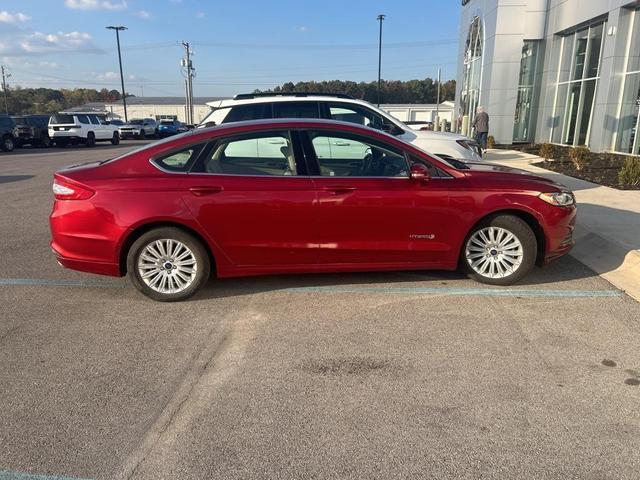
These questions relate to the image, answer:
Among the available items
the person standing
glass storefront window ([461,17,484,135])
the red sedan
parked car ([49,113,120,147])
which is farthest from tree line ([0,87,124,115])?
the red sedan

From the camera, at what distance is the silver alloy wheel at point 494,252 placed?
4.97 metres

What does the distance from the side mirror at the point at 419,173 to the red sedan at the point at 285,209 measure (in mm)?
15

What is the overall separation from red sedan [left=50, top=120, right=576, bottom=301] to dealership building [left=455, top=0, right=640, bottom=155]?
12519 millimetres

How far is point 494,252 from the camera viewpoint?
5.02m

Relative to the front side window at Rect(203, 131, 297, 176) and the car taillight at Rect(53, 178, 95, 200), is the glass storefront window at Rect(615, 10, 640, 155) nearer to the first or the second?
the front side window at Rect(203, 131, 297, 176)

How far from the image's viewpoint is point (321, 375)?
346 cm

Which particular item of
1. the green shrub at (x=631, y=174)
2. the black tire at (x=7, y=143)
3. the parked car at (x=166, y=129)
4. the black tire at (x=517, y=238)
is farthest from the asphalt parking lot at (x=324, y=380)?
the parked car at (x=166, y=129)

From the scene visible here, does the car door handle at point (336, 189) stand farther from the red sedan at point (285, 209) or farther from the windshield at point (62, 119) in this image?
the windshield at point (62, 119)

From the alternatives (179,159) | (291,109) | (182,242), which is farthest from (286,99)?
(182,242)

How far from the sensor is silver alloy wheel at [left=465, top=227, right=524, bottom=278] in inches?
196

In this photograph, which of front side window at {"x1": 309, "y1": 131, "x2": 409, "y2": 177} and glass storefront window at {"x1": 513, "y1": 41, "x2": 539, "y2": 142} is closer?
front side window at {"x1": 309, "y1": 131, "x2": 409, "y2": 177}

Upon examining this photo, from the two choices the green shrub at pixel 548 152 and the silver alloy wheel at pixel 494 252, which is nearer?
the silver alloy wheel at pixel 494 252

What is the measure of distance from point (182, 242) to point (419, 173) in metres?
2.29

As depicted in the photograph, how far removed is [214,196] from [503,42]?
20678 millimetres
